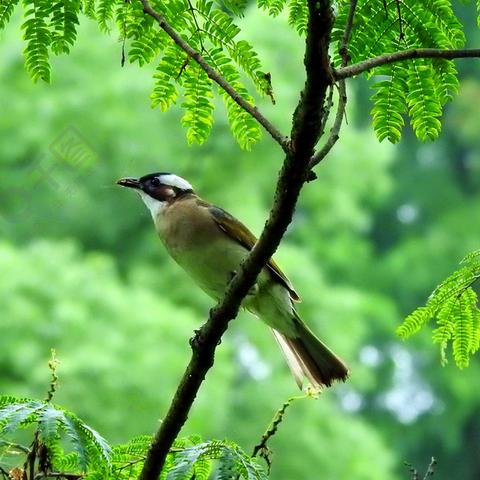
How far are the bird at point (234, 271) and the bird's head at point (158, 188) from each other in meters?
0.12

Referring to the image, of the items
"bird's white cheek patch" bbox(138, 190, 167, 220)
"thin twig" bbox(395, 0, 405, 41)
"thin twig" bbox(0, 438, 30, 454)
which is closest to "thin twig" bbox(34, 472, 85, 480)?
"thin twig" bbox(0, 438, 30, 454)

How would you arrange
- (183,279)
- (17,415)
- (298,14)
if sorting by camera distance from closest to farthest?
(17,415) < (298,14) < (183,279)

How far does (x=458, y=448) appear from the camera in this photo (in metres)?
21.5

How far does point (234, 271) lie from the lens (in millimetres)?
3883

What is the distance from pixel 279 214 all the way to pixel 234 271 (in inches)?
70.5

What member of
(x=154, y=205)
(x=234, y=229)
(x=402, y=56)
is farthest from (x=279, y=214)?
(x=154, y=205)

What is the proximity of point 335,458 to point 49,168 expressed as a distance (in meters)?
4.97

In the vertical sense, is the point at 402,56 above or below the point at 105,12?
below

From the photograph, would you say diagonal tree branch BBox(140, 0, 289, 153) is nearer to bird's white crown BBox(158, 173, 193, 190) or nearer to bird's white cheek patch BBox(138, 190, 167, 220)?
bird's white cheek patch BBox(138, 190, 167, 220)

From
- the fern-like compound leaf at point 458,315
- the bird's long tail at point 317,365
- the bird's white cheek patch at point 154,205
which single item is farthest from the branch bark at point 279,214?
the bird's white cheek patch at point 154,205

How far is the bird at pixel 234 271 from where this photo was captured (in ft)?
12.5

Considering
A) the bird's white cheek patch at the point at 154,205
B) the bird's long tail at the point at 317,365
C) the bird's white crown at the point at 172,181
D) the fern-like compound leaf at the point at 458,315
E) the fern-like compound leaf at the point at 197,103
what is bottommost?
the fern-like compound leaf at the point at 458,315

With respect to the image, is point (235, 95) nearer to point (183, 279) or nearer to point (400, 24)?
point (400, 24)

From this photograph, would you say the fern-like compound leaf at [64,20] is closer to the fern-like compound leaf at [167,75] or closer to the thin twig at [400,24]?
the fern-like compound leaf at [167,75]
